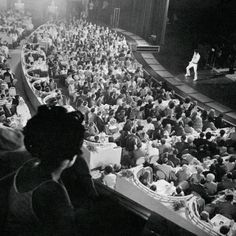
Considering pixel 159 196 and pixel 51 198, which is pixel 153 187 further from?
pixel 51 198

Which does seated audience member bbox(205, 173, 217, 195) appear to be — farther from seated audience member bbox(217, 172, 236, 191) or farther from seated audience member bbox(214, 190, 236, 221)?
seated audience member bbox(214, 190, 236, 221)

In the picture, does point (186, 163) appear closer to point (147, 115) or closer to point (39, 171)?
point (147, 115)

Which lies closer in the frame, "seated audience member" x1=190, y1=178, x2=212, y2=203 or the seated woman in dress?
the seated woman in dress

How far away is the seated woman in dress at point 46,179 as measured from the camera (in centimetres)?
159

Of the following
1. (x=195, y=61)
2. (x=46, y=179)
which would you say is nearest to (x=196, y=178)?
(x=46, y=179)

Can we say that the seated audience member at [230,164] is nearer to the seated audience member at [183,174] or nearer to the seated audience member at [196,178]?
the seated audience member at [196,178]

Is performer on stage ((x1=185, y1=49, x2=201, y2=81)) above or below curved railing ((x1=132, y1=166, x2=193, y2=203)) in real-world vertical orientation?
above

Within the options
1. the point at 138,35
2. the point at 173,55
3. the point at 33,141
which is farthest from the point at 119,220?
the point at 138,35

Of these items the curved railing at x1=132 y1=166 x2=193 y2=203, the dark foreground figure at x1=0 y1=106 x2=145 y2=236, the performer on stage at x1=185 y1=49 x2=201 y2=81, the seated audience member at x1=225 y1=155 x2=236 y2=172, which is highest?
the dark foreground figure at x1=0 y1=106 x2=145 y2=236

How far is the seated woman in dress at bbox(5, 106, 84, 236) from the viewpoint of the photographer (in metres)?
1.59

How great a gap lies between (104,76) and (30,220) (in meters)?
11.8

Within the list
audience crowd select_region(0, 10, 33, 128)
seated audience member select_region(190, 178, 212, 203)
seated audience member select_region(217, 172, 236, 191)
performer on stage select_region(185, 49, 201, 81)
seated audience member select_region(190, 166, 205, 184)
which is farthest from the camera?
performer on stage select_region(185, 49, 201, 81)

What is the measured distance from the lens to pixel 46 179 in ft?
5.51

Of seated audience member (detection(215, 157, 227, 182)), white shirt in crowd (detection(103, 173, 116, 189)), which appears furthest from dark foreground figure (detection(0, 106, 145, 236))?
seated audience member (detection(215, 157, 227, 182))
